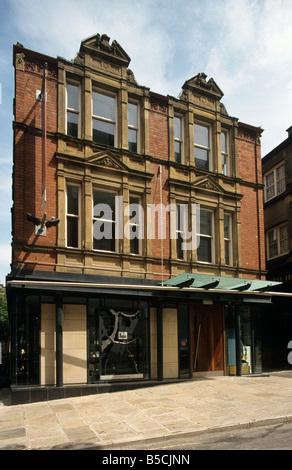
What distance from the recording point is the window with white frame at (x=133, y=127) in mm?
15492

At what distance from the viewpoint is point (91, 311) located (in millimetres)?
13320

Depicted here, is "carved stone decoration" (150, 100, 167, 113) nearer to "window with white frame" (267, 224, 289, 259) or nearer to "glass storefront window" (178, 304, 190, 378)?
"glass storefront window" (178, 304, 190, 378)

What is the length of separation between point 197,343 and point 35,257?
6.89 metres

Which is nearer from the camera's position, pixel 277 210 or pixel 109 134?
pixel 109 134

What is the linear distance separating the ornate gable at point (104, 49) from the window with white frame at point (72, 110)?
1.40 meters

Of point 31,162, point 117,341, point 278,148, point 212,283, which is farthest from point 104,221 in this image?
point 278,148

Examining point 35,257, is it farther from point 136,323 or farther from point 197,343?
point 197,343

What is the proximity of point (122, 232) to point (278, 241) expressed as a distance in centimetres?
1069

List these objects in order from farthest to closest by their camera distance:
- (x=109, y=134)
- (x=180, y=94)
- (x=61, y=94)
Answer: (x=180, y=94) < (x=109, y=134) < (x=61, y=94)

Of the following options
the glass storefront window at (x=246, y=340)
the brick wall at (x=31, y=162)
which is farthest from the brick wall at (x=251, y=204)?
the brick wall at (x=31, y=162)

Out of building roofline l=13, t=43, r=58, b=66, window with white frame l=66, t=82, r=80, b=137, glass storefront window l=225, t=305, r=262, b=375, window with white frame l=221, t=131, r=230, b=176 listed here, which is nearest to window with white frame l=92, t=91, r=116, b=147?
window with white frame l=66, t=82, r=80, b=137

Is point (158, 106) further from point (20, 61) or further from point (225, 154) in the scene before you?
point (20, 61)

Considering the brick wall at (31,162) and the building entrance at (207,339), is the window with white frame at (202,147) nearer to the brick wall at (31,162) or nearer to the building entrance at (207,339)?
the building entrance at (207,339)
